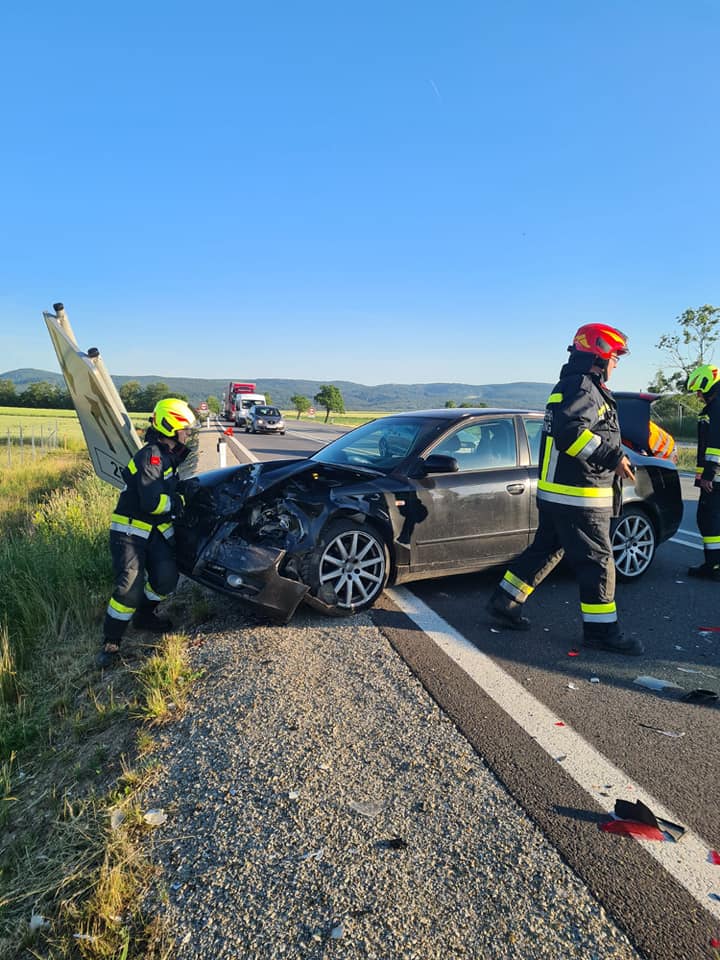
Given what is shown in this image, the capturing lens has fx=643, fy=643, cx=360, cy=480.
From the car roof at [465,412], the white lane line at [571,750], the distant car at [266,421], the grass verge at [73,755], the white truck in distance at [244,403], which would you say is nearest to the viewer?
the grass verge at [73,755]

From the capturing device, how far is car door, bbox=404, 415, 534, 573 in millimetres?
5121

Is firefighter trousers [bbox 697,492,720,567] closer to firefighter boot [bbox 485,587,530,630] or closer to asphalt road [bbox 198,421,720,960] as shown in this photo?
asphalt road [bbox 198,421,720,960]

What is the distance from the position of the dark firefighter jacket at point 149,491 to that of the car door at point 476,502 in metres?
1.88

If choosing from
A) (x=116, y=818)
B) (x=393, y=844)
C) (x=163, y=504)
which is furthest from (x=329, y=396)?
(x=393, y=844)

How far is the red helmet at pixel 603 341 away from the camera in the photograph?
4.30 m

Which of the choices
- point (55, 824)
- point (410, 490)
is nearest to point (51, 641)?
point (55, 824)

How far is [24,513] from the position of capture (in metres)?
13.6

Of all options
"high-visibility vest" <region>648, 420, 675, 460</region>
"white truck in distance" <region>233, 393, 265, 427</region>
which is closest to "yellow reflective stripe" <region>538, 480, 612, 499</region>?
"high-visibility vest" <region>648, 420, 675, 460</region>

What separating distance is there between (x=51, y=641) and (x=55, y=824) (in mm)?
2852

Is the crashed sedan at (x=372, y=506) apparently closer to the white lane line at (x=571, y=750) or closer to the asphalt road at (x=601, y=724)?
the asphalt road at (x=601, y=724)

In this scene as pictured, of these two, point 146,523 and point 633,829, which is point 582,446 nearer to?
point 633,829

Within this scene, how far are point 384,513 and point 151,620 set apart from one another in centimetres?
192

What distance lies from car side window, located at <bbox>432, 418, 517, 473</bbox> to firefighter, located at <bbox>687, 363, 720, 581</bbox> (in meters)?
2.06

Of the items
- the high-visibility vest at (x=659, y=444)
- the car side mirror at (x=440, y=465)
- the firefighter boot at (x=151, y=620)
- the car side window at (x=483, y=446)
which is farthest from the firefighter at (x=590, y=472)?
the firefighter boot at (x=151, y=620)
